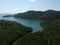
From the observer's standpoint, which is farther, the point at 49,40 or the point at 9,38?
the point at 9,38

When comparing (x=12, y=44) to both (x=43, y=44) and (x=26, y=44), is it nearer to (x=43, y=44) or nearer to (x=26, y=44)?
(x=26, y=44)

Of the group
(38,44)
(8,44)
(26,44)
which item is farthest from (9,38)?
(38,44)

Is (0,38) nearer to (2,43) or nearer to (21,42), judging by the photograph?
(2,43)

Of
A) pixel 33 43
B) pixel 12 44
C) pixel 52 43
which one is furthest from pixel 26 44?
pixel 52 43

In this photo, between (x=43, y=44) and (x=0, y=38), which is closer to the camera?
(x=43, y=44)

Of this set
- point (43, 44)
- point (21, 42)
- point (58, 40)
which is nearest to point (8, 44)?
point (21, 42)

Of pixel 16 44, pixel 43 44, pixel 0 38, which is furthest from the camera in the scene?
pixel 0 38

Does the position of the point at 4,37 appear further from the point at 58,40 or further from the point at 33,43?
the point at 58,40

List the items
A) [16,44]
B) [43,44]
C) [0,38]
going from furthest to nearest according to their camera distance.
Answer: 1. [0,38]
2. [16,44]
3. [43,44]
